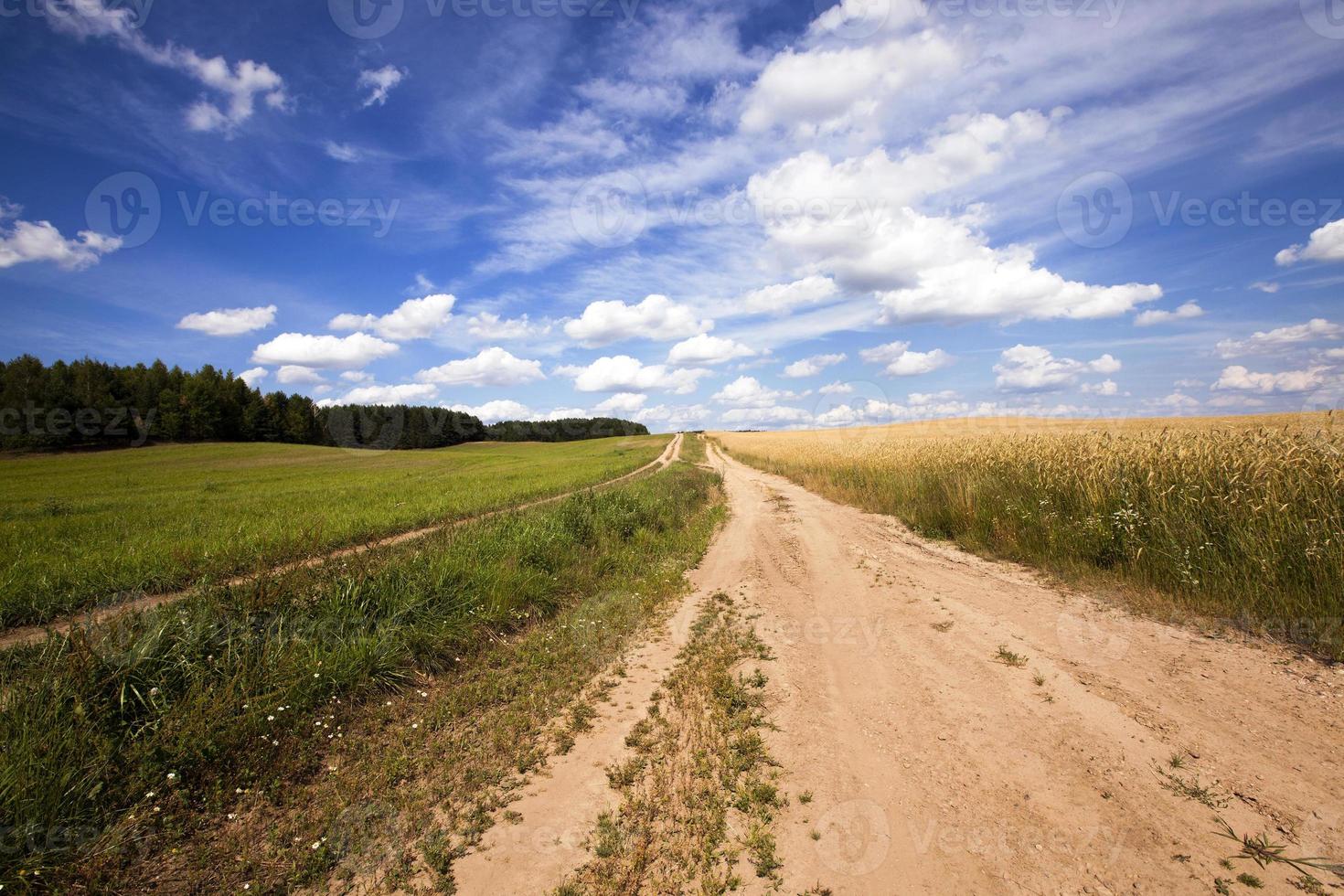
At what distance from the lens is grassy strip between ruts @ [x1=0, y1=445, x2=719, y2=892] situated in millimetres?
3242

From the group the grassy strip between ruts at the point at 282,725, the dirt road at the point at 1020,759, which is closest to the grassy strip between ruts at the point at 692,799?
the dirt road at the point at 1020,759

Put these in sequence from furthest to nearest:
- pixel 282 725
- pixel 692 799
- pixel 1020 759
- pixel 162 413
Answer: pixel 162 413 < pixel 282 725 < pixel 1020 759 < pixel 692 799

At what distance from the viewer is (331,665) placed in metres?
5.06

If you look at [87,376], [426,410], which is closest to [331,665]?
[87,376]

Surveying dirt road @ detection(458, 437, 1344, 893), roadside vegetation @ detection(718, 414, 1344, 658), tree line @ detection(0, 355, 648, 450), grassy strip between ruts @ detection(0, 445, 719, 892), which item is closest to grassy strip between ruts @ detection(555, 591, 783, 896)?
dirt road @ detection(458, 437, 1344, 893)

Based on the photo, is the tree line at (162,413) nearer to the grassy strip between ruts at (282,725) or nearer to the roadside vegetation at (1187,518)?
the grassy strip between ruts at (282,725)

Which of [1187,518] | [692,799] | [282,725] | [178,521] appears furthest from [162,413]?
[1187,518]

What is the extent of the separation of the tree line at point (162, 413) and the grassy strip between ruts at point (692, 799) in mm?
74107

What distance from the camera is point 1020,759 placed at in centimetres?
383

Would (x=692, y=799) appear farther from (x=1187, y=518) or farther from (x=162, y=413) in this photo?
(x=162, y=413)

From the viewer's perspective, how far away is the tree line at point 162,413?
50000mm

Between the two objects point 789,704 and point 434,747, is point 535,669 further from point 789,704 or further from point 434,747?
point 789,704

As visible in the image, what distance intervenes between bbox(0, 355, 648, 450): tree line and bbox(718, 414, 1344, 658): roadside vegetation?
76643 mm

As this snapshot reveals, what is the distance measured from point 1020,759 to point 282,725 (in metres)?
6.07
